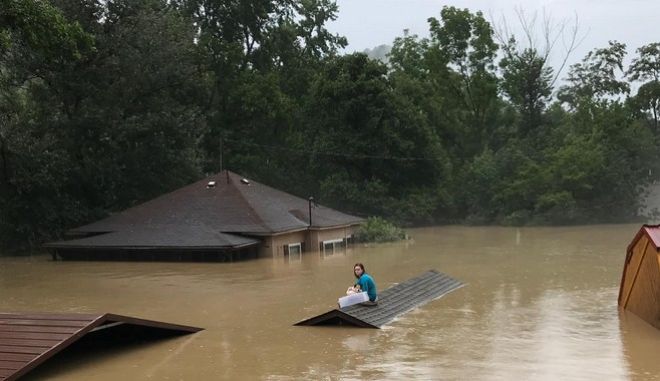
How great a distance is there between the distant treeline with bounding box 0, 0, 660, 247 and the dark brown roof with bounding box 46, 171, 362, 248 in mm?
5083

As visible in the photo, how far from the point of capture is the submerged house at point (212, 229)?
33344 millimetres

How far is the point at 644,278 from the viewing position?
57.9 feet

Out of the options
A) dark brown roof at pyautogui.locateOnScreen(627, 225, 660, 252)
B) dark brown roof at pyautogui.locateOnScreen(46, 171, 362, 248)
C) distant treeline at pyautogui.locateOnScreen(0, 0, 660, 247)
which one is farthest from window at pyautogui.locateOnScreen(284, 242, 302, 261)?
dark brown roof at pyautogui.locateOnScreen(627, 225, 660, 252)

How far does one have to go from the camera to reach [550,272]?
28.0 m

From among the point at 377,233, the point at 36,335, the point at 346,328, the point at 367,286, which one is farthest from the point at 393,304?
the point at 377,233

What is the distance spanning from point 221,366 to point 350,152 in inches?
1670

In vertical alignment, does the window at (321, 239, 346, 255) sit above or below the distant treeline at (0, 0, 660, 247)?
below

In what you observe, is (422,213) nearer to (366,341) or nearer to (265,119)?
(265,119)

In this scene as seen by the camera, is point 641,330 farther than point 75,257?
No

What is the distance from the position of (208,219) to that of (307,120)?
2277 cm

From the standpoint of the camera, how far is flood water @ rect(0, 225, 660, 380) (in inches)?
524

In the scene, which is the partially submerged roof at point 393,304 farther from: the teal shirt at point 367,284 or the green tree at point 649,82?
the green tree at point 649,82

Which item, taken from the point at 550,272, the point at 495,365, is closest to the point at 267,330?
the point at 495,365

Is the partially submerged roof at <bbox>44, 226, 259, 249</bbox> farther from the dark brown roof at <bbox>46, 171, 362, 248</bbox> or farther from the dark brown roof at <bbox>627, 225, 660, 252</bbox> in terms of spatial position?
the dark brown roof at <bbox>627, 225, 660, 252</bbox>
